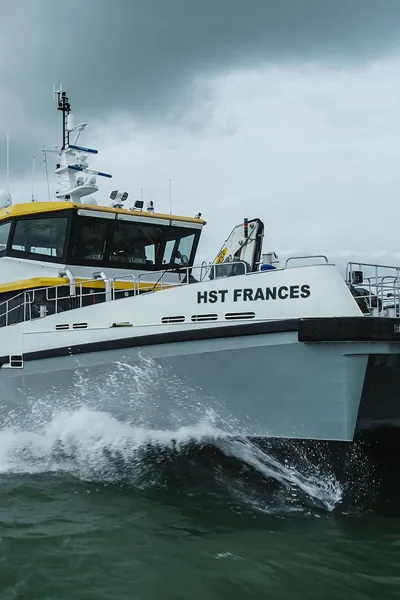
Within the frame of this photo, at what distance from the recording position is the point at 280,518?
217 inches

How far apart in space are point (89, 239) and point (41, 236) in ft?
2.37

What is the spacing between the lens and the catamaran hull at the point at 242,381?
5.68 m

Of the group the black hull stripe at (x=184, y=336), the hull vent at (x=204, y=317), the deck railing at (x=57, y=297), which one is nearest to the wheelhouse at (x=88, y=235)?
the deck railing at (x=57, y=297)

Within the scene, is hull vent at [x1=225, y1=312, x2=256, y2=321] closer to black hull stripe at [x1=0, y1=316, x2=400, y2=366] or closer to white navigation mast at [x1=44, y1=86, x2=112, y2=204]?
black hull stripe at [x1=0, y1=316, x2=400, y2=366]

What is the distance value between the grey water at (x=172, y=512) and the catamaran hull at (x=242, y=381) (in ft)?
0.18

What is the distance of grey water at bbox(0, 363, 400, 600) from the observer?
4.21 m

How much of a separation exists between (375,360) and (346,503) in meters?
1.51

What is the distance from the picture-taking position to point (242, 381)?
598cm

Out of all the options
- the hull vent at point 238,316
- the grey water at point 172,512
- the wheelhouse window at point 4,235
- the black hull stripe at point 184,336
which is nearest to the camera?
the grey water at point 172,512

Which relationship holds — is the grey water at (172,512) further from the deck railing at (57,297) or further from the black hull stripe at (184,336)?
the deck railing at (57,297)

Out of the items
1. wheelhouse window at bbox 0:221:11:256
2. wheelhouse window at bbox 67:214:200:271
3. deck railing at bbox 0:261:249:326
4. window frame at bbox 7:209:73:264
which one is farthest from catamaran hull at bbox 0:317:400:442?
wheelhouse window at bbox 0:221:11:256

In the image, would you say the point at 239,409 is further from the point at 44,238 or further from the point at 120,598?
the point at 44,238

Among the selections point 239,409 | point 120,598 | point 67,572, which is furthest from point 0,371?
point 120,598

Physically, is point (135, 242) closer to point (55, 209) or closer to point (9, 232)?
point (55, 209)
